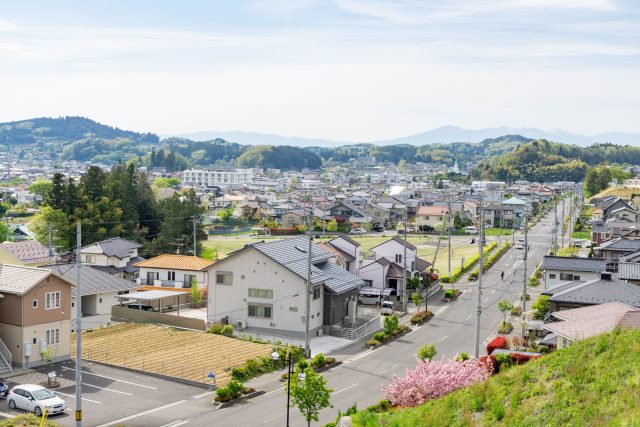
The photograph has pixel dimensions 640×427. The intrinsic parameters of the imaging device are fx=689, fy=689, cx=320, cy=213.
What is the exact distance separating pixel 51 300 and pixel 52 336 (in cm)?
150

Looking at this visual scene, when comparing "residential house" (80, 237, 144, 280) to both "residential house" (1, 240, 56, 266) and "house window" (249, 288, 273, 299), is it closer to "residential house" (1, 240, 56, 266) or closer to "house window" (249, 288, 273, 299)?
"residential house" (1, 240, 56, 266)

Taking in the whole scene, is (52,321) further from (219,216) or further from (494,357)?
(219,216)

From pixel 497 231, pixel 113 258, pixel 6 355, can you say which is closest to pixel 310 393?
pixel 6 355

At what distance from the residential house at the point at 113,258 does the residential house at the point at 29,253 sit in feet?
8.54

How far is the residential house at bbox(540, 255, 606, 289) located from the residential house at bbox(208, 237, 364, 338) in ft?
46.6

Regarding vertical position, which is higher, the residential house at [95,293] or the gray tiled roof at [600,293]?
the gray tiled roof at [600,293]

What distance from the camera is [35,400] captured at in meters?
22.4

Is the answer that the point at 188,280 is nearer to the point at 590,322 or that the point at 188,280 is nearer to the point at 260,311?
the point at 260,311

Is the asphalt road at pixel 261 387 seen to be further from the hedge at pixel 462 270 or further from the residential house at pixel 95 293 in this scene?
the hedge at pixel 462 270

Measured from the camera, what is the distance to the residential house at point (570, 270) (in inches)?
1695

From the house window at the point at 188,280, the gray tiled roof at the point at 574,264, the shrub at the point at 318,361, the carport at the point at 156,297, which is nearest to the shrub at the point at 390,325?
the shrub at the point at 318,361

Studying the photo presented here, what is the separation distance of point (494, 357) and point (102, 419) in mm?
13278

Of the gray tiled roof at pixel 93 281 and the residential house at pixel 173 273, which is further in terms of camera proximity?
the residential house at pixel 173 273

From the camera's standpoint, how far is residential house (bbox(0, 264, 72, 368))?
27.8 metres
